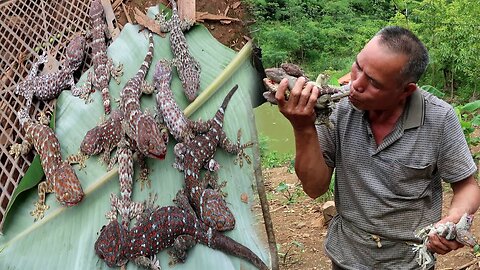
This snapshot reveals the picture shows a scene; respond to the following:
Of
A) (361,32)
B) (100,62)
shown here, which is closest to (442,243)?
(100,62)

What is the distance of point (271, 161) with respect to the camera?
685 centimetres

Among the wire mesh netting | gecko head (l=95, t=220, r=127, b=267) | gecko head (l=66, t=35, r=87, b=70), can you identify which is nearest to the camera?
gecko head (l=95, t=220, r=127, b=267)

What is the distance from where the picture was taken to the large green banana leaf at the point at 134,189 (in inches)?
88.2

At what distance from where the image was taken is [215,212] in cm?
234

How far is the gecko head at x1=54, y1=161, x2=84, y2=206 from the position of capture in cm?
232

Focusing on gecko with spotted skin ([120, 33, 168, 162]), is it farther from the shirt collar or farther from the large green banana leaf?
the shirt collar

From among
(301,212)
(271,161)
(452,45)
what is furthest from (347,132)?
(452,45)

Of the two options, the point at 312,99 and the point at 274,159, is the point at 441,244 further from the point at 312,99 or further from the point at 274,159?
the point at 274,159

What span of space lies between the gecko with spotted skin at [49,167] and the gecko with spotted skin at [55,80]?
18cm

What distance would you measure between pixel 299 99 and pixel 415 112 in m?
0.44

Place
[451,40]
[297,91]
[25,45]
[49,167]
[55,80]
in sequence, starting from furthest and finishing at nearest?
[451,40], [25,45], [55,80], [49,167], [297,91]

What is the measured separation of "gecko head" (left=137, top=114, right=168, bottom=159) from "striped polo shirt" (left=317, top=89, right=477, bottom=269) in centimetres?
89

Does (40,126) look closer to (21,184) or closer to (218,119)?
(21,184)

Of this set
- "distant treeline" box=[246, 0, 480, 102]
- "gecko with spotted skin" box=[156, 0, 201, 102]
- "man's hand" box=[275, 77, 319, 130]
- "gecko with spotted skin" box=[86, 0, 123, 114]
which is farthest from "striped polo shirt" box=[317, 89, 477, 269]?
"distant treeline" box=[246, 0, 480, 102]
